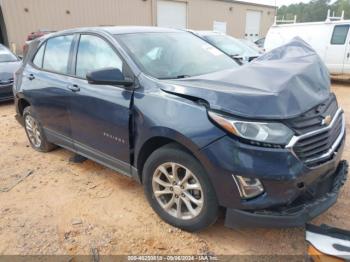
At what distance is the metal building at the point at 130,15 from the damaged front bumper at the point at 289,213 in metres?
18.0

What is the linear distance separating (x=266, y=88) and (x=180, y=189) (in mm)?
1058

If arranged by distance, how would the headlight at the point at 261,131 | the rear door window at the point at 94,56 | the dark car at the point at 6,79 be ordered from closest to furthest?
the headlight at the point at 261,131 < the rear door window at the point at 94,56 < the dark car at the point at 6,79

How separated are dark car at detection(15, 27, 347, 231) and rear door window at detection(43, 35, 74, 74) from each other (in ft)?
0.13

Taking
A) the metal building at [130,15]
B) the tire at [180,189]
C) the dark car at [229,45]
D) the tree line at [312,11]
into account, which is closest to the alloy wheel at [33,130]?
the tire at [180,189]

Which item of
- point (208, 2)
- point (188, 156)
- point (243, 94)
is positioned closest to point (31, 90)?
point (188, 156)

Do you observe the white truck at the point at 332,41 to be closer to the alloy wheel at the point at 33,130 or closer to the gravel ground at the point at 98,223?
the gravel ground at the point at 98,223

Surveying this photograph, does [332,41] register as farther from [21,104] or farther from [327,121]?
[21,104]

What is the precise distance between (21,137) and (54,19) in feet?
49.9

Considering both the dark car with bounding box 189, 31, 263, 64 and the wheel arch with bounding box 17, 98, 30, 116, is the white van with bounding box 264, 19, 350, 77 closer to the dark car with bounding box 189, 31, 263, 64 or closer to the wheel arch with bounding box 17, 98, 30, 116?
the dark car with bounding box 189, 31, 263, 64

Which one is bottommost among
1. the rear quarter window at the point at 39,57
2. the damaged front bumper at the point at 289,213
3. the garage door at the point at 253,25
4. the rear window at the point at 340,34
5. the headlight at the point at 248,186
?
the garage door at the point at 253,25

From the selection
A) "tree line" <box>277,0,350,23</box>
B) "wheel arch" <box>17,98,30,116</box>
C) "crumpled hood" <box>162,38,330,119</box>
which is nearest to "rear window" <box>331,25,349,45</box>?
"crumpled hood" <box>162,38,330,119</box>

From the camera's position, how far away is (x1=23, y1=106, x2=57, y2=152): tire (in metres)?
4.55

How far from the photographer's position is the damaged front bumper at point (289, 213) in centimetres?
225

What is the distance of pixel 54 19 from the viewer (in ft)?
61.4
